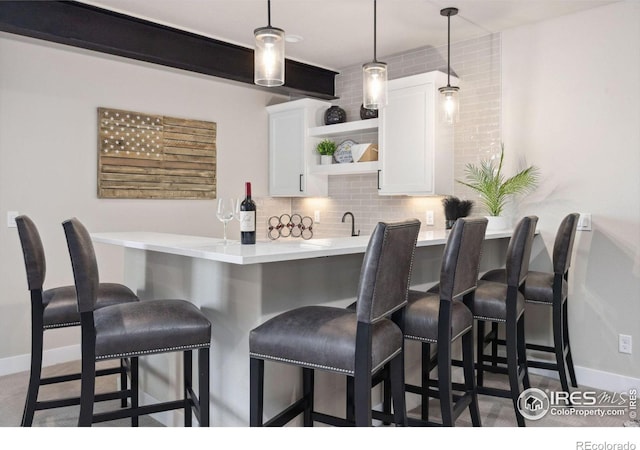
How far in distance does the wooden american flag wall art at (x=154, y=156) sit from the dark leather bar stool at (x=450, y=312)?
268 centimetres

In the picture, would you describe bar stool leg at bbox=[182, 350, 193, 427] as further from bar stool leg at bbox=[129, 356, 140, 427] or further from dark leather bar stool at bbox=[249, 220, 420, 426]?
dark leather bar stool at bbox=[249, 220, 420, 426]

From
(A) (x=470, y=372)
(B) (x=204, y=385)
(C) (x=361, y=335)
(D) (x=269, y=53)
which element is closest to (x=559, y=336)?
(A) (x=470, y=372)

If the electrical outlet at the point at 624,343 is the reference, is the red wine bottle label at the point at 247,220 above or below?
above

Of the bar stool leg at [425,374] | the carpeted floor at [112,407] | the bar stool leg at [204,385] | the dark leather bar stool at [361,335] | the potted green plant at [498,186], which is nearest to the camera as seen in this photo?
the dark leather bar stool at [361,335]

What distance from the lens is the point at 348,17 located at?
350 cm

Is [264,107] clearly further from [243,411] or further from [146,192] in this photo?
[243,411]

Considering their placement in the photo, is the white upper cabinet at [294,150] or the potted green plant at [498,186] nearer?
the potted green plant at [498,186]

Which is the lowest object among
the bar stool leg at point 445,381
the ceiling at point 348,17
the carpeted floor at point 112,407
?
the carpeted floor at point 112,407

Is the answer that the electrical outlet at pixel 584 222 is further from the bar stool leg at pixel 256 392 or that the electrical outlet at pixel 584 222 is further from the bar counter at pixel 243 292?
the bar stool leg at pixel 256 392

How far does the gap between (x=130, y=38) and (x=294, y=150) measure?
1800mm

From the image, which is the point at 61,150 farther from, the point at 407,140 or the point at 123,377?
the point at 407,140

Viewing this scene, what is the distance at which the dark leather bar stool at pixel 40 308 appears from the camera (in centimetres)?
220

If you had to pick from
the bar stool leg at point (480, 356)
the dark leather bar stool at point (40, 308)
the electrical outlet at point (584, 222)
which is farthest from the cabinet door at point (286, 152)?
the dark leather bar stool at point (40, 308)

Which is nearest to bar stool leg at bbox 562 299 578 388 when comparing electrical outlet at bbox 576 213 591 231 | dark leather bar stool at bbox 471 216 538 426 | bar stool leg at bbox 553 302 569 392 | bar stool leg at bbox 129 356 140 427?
bar stool leg at bbox 553 302 569 392
